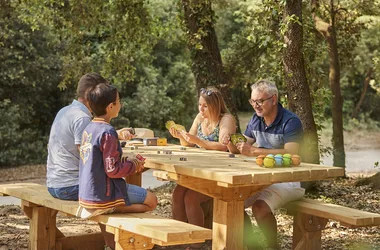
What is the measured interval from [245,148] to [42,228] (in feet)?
6.10

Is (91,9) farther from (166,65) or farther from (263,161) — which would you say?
(166,65)

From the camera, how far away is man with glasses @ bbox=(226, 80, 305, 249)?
553 centimetres

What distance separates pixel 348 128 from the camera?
28.8m

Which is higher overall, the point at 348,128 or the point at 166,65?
the point at 166,65

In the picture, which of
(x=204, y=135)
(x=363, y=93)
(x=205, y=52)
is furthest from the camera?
(x=363, y=93)

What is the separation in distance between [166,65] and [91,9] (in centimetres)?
1166

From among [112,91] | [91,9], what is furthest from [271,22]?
[112,91]

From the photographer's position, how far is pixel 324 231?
702 centimetres

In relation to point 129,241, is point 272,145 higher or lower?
higher

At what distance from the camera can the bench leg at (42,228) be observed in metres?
5.70

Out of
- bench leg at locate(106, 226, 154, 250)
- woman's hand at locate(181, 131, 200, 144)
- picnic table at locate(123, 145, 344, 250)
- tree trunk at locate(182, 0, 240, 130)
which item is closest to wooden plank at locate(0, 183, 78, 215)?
bench leg at locate(106, 226, 154, 250)

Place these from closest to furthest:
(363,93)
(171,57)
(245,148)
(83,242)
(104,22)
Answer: (245,148) → (83,242) → (104,22) → (171,57) → (363,93)

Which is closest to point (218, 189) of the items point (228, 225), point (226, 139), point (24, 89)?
point (228, 225)

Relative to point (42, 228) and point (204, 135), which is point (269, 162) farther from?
point (42, 228)
